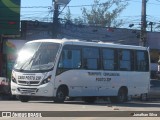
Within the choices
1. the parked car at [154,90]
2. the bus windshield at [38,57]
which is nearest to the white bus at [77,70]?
the bus windshield at [38,57]

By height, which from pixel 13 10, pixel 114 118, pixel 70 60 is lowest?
pixel 114 118

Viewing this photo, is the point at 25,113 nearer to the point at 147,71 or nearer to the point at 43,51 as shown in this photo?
the point at 43,51

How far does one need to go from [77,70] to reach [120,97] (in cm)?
433

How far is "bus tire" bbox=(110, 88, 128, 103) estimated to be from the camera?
29516 mm

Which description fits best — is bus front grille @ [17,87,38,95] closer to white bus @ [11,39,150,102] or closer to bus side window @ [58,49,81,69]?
white bus @ [11,39,150,102]

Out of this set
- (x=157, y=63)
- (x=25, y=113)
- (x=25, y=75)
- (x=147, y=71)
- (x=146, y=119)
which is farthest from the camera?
(x=157, y=63)

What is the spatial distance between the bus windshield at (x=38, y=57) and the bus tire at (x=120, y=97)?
5.93m

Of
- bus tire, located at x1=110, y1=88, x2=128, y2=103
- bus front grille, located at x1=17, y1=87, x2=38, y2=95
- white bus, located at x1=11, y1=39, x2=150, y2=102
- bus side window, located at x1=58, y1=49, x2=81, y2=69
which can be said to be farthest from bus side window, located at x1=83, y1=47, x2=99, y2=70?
bus front grille, located at x1=17, y1=87, x2=38, y2=95

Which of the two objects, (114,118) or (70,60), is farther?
(70,60)

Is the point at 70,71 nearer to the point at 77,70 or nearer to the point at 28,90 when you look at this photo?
the point at 77,70

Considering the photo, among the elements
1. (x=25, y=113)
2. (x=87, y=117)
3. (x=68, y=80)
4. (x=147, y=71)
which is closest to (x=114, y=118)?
(x=87, y=117)

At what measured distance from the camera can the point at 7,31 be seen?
40719 millimetres

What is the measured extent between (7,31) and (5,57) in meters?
2.08

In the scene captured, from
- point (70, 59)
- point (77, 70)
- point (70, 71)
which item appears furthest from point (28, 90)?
point (77, 70)
